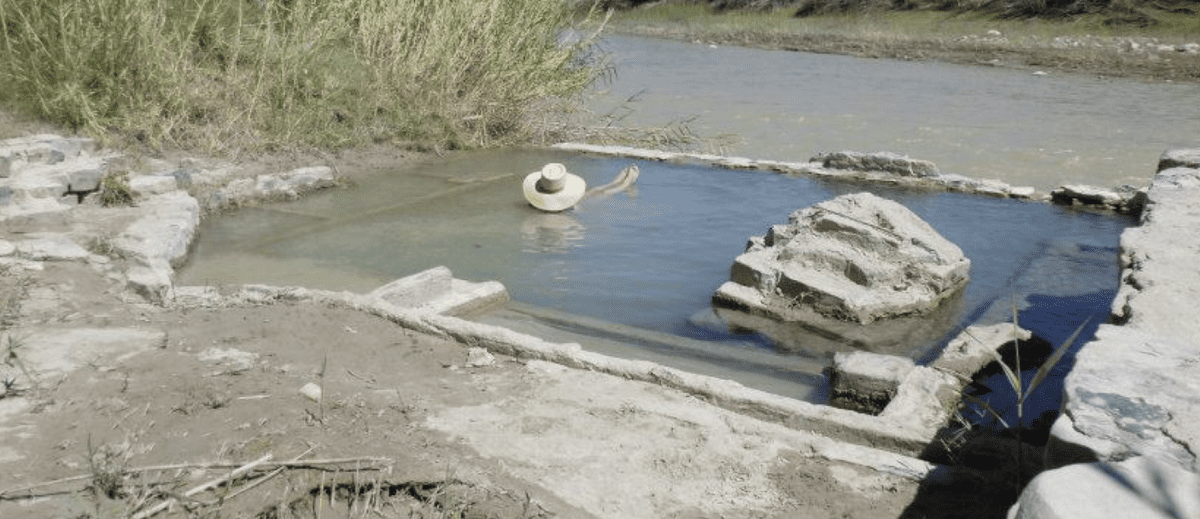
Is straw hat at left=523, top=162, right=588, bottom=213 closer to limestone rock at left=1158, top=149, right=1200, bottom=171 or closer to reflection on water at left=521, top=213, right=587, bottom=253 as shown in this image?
reflection on water at left=521, top=213, right=587, bottom=253

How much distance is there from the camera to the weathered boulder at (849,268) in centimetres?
546

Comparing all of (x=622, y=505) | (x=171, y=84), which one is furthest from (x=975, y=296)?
(x=171, y=84)

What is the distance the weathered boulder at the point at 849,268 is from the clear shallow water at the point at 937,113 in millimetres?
3630

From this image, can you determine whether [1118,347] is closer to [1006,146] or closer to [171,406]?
[171,406]

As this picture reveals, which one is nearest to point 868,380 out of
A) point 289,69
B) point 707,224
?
point 707,224

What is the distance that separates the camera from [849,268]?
18.7 ft

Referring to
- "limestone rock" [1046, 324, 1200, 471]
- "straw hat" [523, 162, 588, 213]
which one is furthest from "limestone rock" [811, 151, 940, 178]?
"limestone rock" [1046, 324, 1200, 471]

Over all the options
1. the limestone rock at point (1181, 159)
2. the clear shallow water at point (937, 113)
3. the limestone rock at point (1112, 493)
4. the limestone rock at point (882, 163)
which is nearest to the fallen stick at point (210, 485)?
the limestone rock at point (1112, 493)

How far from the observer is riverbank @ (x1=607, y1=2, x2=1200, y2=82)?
59.8ft

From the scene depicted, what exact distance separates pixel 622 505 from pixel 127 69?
6.87 meters

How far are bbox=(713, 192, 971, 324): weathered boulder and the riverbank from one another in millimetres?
13184

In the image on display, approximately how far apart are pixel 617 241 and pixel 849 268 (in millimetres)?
1795

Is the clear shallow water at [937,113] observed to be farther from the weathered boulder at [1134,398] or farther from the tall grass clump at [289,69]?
the weathered boulder at [1134,398]

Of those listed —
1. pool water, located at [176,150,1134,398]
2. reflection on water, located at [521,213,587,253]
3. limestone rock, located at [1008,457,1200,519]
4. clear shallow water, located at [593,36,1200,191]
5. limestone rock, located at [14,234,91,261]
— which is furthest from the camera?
clear shallow water, located at [593,36,1200,191]
